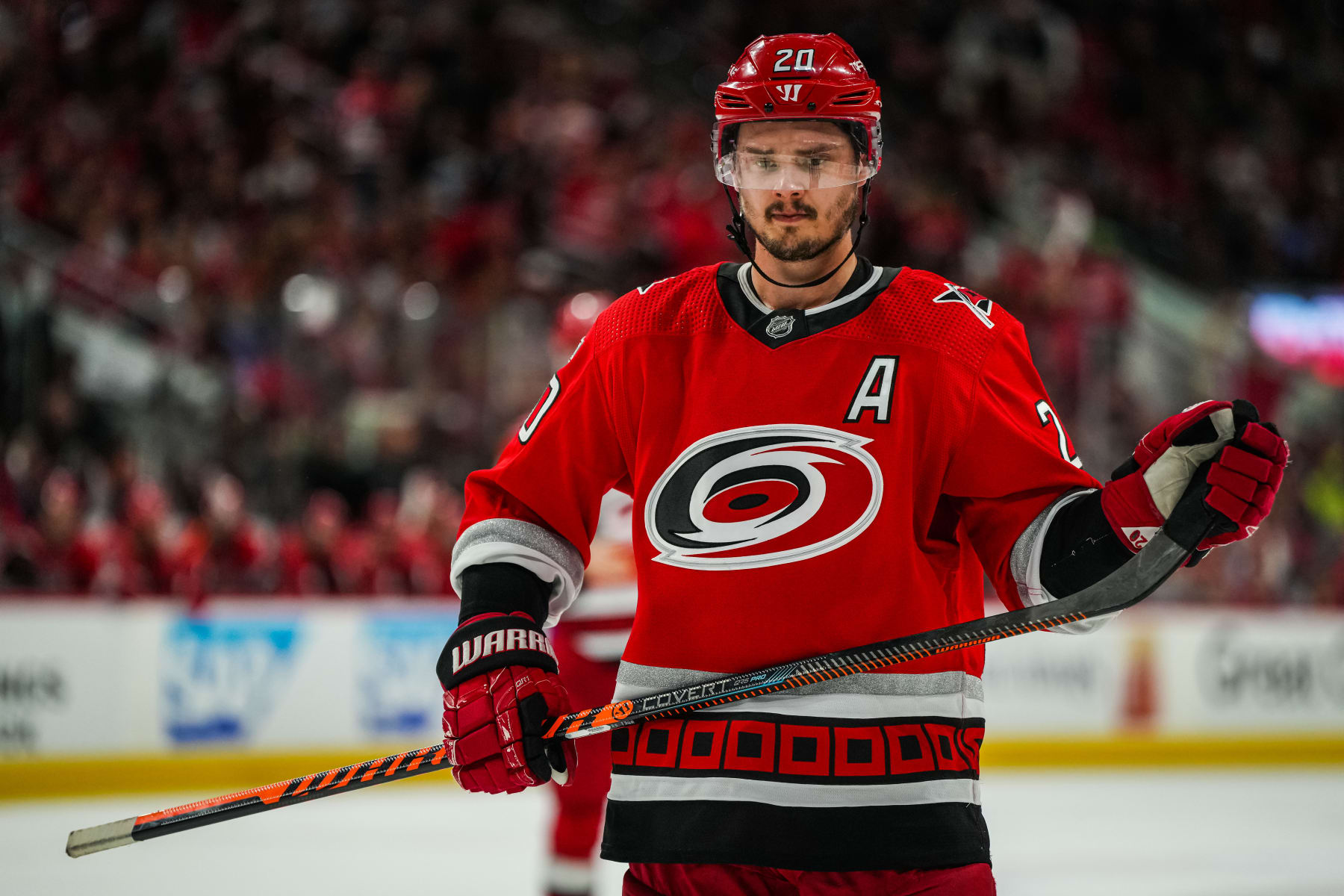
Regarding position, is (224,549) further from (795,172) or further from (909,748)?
(909,748)

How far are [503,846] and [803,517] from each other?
389cm

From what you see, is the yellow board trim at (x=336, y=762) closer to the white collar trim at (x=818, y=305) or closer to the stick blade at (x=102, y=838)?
the stick blade at (x=102, y=838)

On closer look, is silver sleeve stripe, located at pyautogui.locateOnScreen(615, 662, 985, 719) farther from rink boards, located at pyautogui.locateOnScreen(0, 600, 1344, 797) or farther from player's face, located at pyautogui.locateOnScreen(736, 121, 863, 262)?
rink boards, located at pyautogui.locateOnScreen(0, 600, 1344, 797)

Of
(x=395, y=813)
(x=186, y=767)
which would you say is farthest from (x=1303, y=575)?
(x=186, y=767)

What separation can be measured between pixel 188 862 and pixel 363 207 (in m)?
4.90

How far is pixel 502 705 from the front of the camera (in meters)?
1.86

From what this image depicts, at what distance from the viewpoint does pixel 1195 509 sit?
172 cm

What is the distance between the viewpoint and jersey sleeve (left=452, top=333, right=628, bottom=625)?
1.96 meters

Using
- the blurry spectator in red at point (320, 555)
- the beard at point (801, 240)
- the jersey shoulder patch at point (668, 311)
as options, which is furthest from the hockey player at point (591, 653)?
the blurry spectator in red at point (320, 555)

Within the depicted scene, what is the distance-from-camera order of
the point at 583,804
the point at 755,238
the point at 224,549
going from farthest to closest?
the point at 224,549, the point at 583,804, the point at 755,238

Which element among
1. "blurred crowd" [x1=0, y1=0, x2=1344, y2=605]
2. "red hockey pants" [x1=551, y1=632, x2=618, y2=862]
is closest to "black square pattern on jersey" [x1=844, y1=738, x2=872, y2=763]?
"red hockey pants" [x1=551, y1=632, x2=618, y2=862]

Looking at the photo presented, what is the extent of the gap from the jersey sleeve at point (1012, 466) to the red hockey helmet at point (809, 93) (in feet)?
0.96

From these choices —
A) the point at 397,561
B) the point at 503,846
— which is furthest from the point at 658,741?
the point at 397,561

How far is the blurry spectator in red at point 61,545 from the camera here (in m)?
6.41
